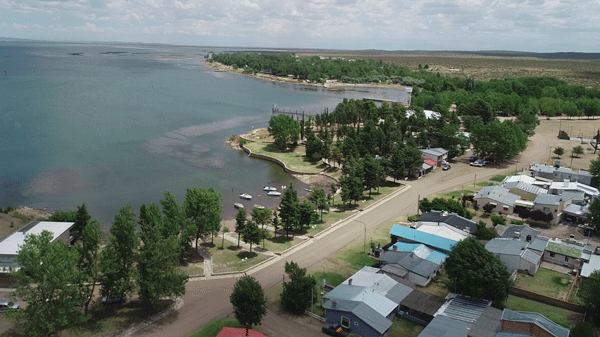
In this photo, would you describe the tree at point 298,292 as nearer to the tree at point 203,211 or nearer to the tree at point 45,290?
the tree at point 203,211

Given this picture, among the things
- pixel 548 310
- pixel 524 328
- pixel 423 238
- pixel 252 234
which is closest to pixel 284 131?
pixel 252 234

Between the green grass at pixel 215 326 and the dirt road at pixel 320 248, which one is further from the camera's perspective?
the dirt road at pixel 320 248

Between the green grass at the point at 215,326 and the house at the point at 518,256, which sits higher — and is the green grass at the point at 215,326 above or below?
below

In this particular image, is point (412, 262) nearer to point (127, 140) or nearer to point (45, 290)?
point (45, 290)

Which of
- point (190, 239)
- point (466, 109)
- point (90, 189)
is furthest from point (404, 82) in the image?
point (190, 239)

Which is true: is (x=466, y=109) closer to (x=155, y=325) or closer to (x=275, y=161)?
(x=275, y=161)

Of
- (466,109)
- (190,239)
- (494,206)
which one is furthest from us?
(466,109)

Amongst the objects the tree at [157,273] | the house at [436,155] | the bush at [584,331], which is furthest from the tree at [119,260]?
the house at [436,155]
